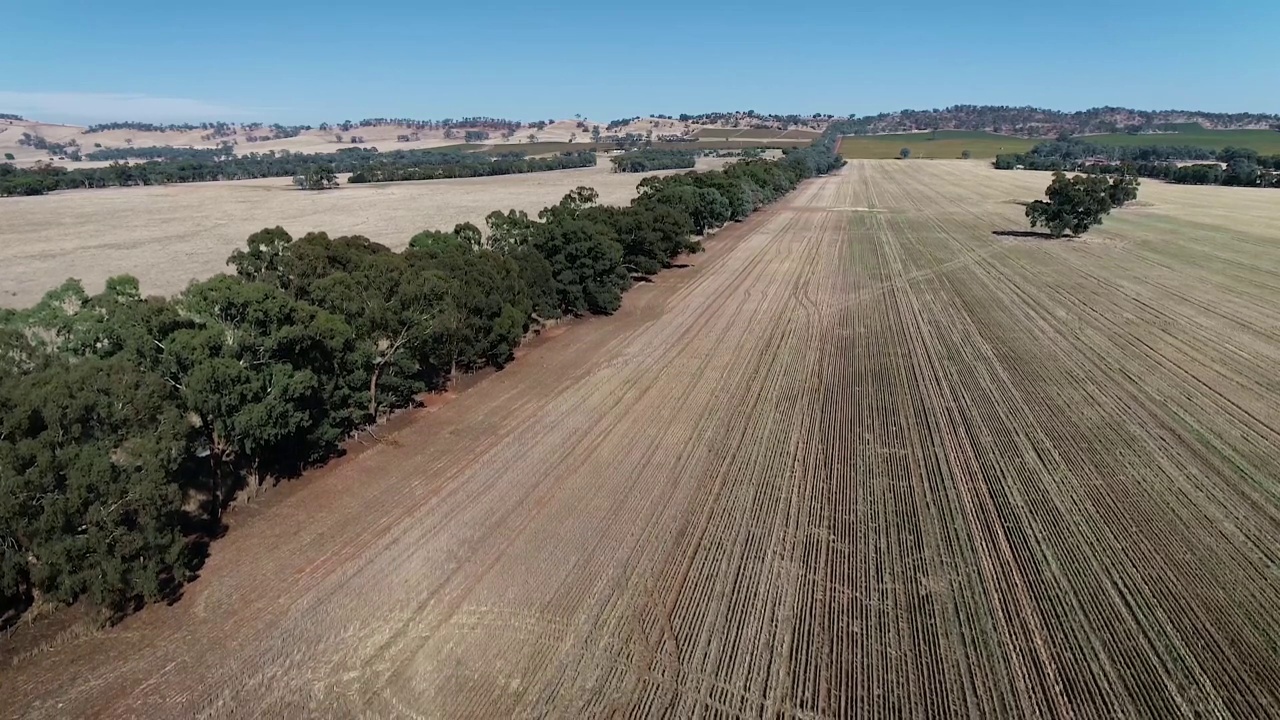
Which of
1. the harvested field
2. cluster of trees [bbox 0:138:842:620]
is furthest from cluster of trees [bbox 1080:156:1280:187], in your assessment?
cluster of trees [bbox 0:138:842:620]

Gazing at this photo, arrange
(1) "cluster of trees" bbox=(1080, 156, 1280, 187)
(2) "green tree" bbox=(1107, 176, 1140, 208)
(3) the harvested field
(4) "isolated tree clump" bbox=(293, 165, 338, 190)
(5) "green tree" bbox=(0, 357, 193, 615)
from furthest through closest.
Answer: (4) "isolated tree clump" bbox=(293, 165, 338, 190), (1) "cluster of trees" bbox=(1080, 156, 1280, 187), (2) "green tree" bbox=(1107, 176, 1140, 208), (3) the harvested field, (5) "green tree" bbox=(0, 357, 193, 615)

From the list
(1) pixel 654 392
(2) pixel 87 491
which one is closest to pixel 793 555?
(1) pixel 654 392

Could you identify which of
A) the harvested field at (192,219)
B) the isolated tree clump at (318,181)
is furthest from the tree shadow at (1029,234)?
the isolated tree clump at (318,181)

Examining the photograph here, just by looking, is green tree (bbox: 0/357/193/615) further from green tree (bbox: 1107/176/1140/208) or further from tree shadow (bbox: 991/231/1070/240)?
green tree (bbox: 1107/176/1140/208)

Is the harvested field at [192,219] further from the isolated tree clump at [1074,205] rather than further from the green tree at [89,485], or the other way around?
the isolated tree clump at [1074,205]

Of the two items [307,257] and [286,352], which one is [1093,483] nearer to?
[286,352]

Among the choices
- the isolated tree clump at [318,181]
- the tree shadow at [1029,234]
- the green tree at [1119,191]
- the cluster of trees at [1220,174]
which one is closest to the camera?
the tree shadow at [1029,234]
